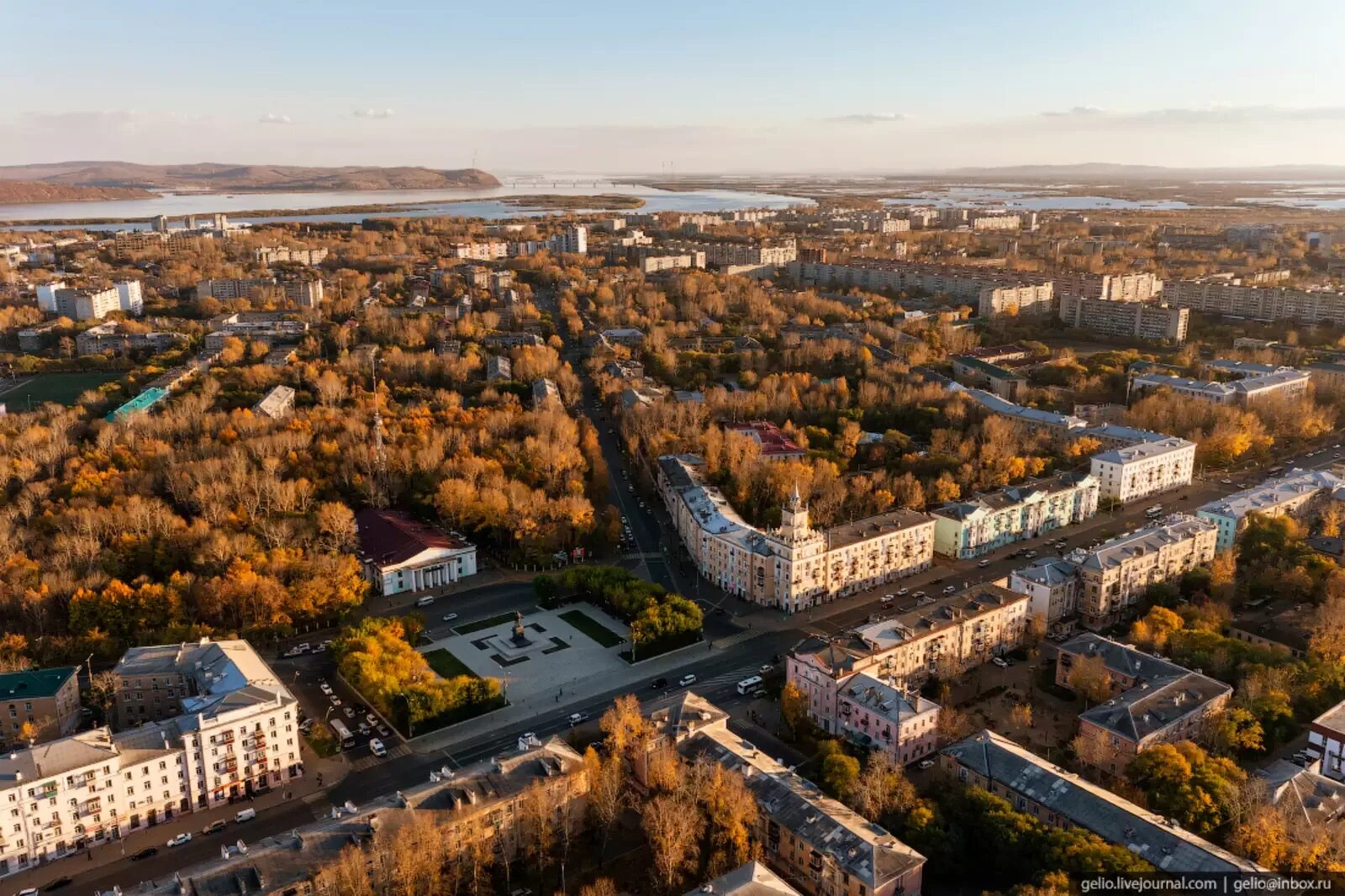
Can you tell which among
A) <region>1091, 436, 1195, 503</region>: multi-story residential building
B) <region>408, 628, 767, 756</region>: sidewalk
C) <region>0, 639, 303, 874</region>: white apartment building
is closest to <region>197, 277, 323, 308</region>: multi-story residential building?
<region>0, 639, 303, 874</region>: white apartment building

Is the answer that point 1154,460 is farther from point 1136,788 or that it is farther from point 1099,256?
point 1099,256

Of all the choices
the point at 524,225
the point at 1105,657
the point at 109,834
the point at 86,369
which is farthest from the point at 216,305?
the point at 524,225

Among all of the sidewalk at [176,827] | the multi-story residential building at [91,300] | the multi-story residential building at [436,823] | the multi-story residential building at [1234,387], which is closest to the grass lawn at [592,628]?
the multi-story residential building at [436,823]

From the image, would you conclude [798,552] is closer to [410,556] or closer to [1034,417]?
[410,556]

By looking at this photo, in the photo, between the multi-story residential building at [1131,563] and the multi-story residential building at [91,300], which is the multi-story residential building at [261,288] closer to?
the multi-story residential building at [91,300]

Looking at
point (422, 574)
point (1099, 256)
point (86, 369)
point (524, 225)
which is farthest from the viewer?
point (524, 225)

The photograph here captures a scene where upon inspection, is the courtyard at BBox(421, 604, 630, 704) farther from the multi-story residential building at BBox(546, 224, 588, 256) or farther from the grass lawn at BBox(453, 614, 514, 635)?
the multi-story residential building at BBox(546, 224, 588, 256)
